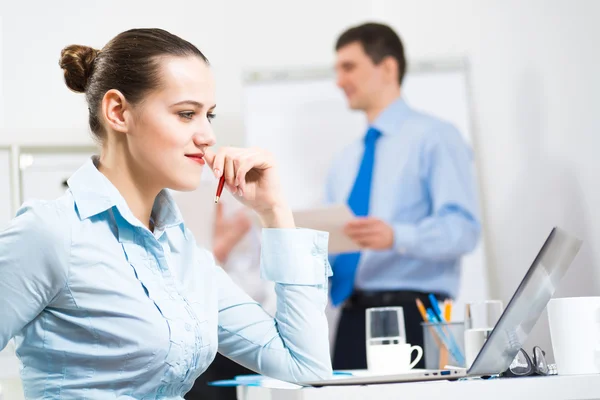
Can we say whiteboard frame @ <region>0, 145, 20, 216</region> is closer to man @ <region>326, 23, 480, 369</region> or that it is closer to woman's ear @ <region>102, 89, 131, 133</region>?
man @ <region>326, 23, 480, 369</region>

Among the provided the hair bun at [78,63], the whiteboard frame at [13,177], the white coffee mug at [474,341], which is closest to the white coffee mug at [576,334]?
the white coffee mug at [474,341]

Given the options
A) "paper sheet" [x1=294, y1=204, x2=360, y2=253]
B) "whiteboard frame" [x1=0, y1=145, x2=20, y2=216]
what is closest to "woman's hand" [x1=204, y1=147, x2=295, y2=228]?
"paper sheet" [x1=294, y1=204, x2=360, y2=253]

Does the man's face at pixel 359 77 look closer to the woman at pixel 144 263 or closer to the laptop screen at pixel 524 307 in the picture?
the woman at pixel 144 263

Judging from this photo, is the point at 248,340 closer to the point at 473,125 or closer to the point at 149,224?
the point at 149,224

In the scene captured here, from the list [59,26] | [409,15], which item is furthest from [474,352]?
[59,26]

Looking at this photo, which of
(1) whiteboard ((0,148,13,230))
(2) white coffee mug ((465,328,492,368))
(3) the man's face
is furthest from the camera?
(3) the man's face

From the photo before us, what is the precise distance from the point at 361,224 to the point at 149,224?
6.12 feet

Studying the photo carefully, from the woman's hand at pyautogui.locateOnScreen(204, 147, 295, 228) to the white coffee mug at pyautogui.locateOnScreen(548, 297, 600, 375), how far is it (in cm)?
46

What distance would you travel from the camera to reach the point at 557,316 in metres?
1.16

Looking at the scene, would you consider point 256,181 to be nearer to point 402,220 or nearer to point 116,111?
point 116,111

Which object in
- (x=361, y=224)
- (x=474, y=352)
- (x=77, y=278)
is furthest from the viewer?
(x=361, y=224)

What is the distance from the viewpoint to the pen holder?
1.51 m

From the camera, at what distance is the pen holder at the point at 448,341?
1510 mm

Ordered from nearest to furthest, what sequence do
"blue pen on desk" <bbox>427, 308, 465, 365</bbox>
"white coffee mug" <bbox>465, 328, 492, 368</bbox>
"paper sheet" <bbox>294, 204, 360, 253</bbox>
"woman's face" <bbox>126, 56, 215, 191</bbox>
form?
"woman's face" <bbox>126, 56, 215, 191</bbox> → "white coffee mug" <bbox>465, 328, 492, 368</bbox> → "blue pen on desk" <bbox>427, 308, 465, 365</bbox> → "paper sheet" <bbox>294, 204, 360, 253</bbox>
